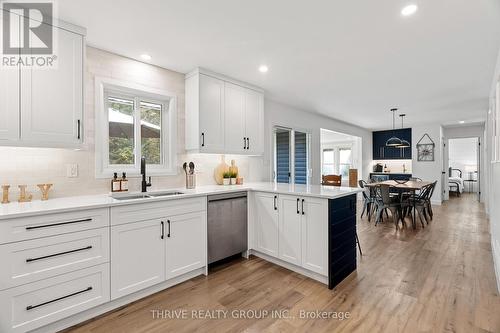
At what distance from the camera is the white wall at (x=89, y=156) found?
2098 mm

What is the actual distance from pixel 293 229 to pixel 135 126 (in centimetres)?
230

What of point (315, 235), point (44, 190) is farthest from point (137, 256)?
point (315, 235)

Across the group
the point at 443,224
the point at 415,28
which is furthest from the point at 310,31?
the point at 443,224

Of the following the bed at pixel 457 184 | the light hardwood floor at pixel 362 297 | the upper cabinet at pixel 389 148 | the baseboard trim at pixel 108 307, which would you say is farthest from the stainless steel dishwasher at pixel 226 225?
the bed at pixel 457 184

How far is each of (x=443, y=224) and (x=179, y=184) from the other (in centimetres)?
537

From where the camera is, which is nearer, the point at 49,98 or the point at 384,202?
the point at 49,98

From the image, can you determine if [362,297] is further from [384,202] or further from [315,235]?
[384,202]

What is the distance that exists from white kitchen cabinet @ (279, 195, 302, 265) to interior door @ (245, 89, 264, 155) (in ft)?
4.09

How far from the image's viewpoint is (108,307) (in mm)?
2062

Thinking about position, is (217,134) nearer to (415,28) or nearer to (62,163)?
(62,163)

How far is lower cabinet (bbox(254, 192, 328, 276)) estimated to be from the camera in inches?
98.0

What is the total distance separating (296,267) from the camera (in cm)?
279

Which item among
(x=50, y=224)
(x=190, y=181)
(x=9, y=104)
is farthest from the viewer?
(x=190, y=181)

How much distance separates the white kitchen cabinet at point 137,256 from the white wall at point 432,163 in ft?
27.6
